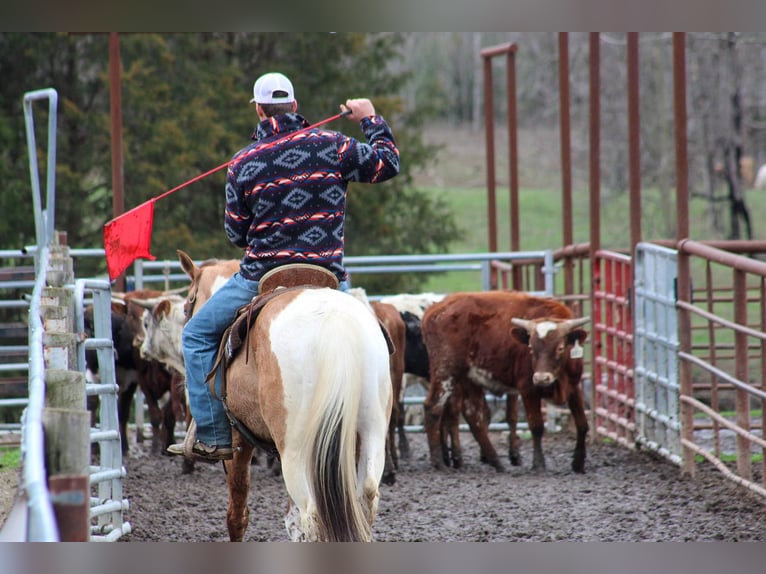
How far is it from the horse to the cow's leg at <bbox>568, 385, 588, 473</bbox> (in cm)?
457

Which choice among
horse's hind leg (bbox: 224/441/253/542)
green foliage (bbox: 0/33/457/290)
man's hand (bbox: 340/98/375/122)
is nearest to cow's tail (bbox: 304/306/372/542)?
horse's hind leg (bbox: 224/441/253/542)

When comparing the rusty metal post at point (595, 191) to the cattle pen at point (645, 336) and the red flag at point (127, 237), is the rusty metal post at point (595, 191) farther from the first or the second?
the red flag at point (127, 237)

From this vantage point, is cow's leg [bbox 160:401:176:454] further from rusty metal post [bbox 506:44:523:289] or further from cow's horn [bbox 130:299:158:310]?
rusty metal post [bbox 506:44:523:289]

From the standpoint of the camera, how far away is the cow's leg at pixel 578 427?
930 cm

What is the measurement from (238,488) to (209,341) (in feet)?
A: 2.59

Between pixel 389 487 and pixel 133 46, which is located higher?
pixel 133 46

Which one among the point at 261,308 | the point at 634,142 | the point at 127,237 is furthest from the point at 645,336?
the point at 261,308

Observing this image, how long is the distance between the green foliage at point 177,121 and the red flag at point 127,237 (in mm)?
12888

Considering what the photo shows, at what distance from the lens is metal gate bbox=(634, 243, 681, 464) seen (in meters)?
8.93

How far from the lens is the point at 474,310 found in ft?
32.8
